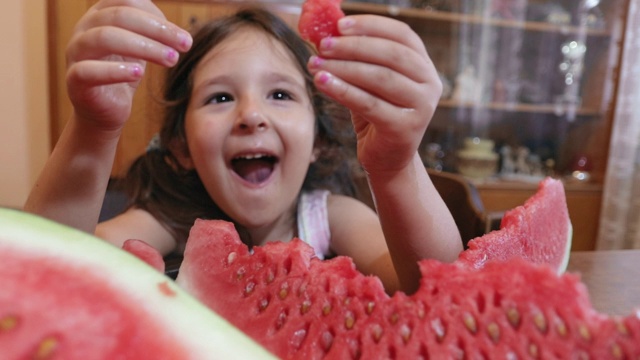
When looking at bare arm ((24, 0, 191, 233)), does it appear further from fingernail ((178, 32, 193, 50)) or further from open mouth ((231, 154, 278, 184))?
open mouth ((231, 154, 278, 184))

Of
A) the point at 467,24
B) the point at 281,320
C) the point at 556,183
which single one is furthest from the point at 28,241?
the point at 467,24

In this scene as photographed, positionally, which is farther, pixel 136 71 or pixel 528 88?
pixel 528 88

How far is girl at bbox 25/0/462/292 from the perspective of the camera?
36 centimetres

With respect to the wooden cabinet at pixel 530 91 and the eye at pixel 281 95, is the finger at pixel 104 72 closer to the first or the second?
the eye at pixel 281 95

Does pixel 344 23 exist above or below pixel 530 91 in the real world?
above

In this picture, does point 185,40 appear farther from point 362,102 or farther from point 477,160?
point 477,160

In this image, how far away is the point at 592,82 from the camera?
7.37ft

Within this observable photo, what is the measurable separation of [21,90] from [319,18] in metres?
1.26

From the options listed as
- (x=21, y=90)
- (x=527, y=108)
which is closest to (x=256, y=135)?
(x=21, y=90)

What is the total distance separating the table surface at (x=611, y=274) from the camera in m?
0.46

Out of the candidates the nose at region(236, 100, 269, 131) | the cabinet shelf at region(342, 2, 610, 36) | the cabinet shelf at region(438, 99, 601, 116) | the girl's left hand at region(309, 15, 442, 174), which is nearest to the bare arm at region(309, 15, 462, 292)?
the girl's left hand at region(309, 15, 442, 174)

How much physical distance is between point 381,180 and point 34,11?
4.41 feet

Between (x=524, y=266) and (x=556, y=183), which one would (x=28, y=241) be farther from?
(x=556, y=183)

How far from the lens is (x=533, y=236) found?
413 millimetres
